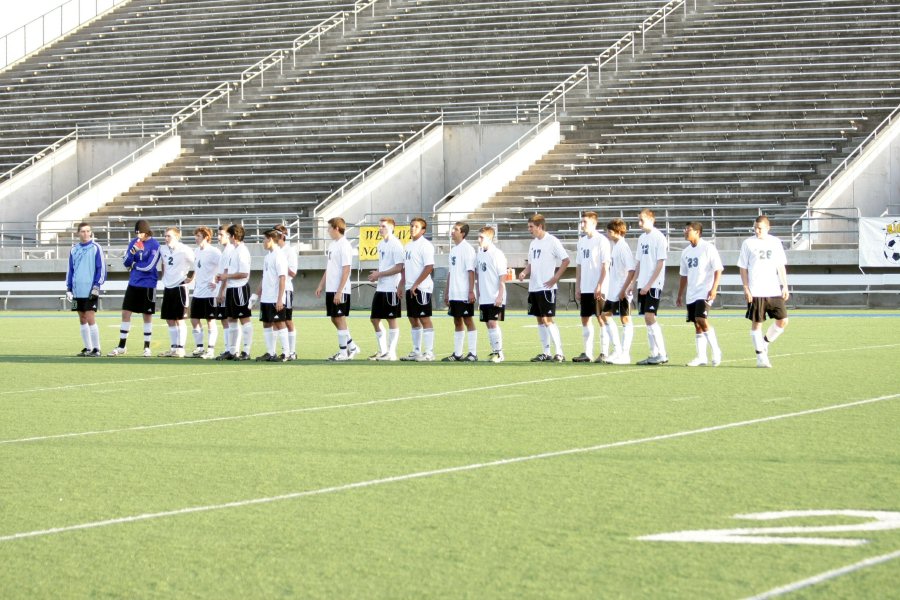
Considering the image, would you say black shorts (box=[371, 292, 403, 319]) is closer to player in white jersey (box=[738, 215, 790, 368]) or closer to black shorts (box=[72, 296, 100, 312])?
black shorts (box=[72, 296, 100, 312])

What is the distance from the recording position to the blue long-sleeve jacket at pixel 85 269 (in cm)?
1800

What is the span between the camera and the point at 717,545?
226 inches

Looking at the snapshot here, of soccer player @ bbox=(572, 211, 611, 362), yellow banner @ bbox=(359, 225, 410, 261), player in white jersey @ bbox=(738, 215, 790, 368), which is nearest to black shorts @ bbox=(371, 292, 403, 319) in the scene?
soccer player @ bbox=(572, 211, 611, 362)

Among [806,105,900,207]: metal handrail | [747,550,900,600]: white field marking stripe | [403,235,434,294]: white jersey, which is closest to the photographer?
[747,550,900,600]: white field marking stripe

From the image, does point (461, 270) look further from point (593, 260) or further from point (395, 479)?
point (395, 479)

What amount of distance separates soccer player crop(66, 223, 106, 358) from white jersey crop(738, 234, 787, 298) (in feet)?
27.5

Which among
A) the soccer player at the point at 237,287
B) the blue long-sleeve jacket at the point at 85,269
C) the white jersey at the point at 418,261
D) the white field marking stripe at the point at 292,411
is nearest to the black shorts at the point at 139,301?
the blue long-sleeve jacket at the point at 85,269

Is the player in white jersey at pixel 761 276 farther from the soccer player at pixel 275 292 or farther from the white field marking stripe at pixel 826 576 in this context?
the white field marking stripe at pixel 826 576

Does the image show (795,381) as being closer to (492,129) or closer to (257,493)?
(257,493)

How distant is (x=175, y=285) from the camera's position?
1772 cm

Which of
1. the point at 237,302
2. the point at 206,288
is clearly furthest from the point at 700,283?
the point at 206,288

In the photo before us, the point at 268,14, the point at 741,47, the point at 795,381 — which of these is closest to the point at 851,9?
the point at 741,47

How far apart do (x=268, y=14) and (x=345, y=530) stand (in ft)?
147

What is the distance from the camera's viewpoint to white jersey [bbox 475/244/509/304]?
1642cm
